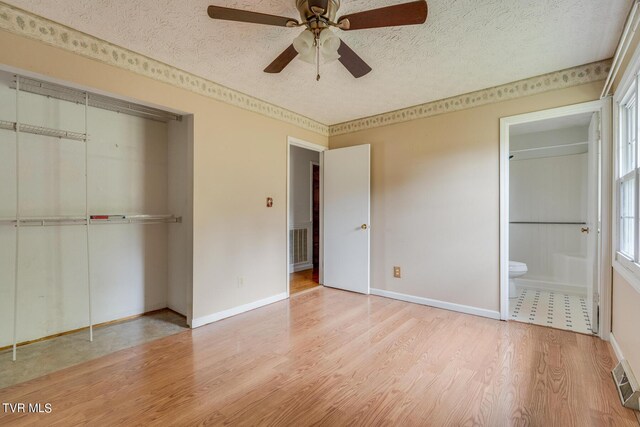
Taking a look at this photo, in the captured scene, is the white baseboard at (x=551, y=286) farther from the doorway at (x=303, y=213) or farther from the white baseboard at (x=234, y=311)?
A: the white baseboard at (x=234, y=311)

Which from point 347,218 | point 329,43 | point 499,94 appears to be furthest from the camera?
point 347,218

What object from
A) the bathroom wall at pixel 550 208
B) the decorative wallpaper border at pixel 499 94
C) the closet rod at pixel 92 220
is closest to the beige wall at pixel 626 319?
the decorative wallpaper border at pixel 499 94

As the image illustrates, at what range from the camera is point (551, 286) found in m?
4.00

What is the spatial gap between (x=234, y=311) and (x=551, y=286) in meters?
4.21

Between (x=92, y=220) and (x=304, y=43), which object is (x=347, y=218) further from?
(x=92, y=220)

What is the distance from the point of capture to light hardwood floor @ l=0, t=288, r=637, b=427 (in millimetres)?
1594

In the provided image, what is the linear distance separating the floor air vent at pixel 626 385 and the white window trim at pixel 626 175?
21.5 inches

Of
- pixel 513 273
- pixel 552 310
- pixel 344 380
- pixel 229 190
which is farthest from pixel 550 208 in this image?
pixel 229 190

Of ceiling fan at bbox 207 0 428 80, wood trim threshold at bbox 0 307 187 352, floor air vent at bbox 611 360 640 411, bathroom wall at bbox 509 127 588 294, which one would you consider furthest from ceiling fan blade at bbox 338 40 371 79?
bathroom wall at bbox 509 127 588 294

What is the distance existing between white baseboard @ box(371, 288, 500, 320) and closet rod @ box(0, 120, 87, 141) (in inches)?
139

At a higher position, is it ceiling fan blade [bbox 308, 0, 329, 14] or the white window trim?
ceiling fan blade [bbox 308, 0, 329, 14]

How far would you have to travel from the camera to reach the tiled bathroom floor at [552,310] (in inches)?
111

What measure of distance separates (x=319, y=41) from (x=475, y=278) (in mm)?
2750

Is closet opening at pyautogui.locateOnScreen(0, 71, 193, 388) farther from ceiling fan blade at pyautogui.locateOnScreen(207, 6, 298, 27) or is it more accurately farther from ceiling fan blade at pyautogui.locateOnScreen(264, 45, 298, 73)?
ceiling fan blade at pyautogui.locateOnScreen(207, 6, 298, 27)
